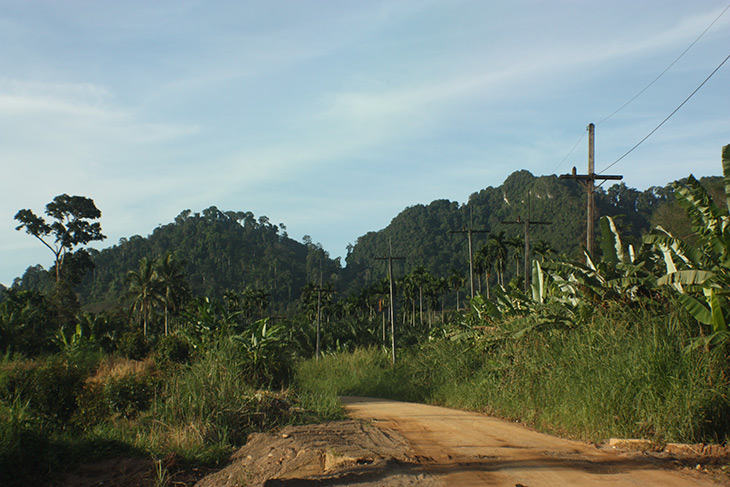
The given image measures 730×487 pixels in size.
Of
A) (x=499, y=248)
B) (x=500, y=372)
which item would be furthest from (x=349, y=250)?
(x=500, y=372)

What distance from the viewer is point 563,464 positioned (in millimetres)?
7461

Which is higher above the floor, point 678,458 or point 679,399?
point 679,399

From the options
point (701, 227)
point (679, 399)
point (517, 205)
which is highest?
point (517, 205)

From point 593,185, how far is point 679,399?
13.0 m

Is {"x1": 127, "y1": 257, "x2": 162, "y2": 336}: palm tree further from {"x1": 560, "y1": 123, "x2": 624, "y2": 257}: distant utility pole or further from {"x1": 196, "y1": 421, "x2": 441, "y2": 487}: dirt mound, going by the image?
{"x1": 196, "y1": 421, "x2": 441, "y2": 487}: dirt mound

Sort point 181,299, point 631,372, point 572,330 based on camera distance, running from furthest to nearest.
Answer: point 181,299 < point 572,330 < point 631,372

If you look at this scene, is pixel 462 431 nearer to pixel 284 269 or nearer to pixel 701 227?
pixel 701 227

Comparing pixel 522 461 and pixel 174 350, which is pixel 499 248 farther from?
pixel 522 461

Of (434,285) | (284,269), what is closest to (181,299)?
(434,285)

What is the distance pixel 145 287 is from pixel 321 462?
5932 cm

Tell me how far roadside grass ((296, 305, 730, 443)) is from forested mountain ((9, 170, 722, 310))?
225 feet

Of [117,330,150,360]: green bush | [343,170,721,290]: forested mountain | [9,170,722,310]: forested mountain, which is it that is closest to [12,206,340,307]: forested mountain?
[9,170,722,310]: forested mountain

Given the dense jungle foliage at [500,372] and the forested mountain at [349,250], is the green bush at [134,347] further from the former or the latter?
the forested mountain at [349,250]

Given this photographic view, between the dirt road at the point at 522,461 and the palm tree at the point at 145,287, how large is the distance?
5616 centimetres
